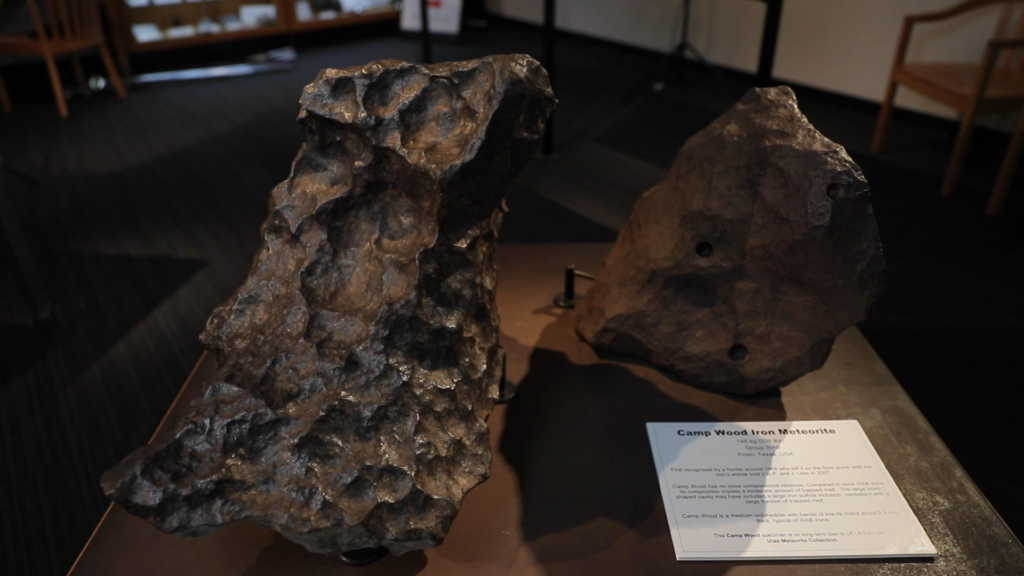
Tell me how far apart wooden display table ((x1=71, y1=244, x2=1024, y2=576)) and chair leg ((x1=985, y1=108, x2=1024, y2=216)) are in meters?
1.50

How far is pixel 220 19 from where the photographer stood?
4.91 meters

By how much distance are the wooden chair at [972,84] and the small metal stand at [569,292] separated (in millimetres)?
1977

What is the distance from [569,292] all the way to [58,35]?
3503mm

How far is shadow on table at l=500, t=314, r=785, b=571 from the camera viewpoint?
1.38 metres

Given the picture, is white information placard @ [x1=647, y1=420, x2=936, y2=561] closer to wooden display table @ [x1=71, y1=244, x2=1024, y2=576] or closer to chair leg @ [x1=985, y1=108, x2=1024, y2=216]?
wooden display table @ [x1=71, y1=244, x2=1024, y2=576]

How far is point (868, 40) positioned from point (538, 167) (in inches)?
74.3

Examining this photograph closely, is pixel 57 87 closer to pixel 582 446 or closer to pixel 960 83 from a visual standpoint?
pixel 582 446

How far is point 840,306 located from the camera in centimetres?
148

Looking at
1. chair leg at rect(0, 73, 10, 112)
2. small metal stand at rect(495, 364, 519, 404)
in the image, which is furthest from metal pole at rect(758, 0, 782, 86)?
chair leg at rect(0, 73, 10, 112)

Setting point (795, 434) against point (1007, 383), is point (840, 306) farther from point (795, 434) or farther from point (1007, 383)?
point (1007, 383)

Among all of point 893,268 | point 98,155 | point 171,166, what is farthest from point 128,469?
point 98,155

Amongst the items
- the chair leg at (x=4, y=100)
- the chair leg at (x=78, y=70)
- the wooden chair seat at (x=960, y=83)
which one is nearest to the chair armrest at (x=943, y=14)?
the wooden chair seat at (x=960, y=83)

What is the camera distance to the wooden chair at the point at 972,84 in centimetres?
287

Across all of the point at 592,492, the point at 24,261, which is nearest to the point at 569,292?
the point at 592,492
